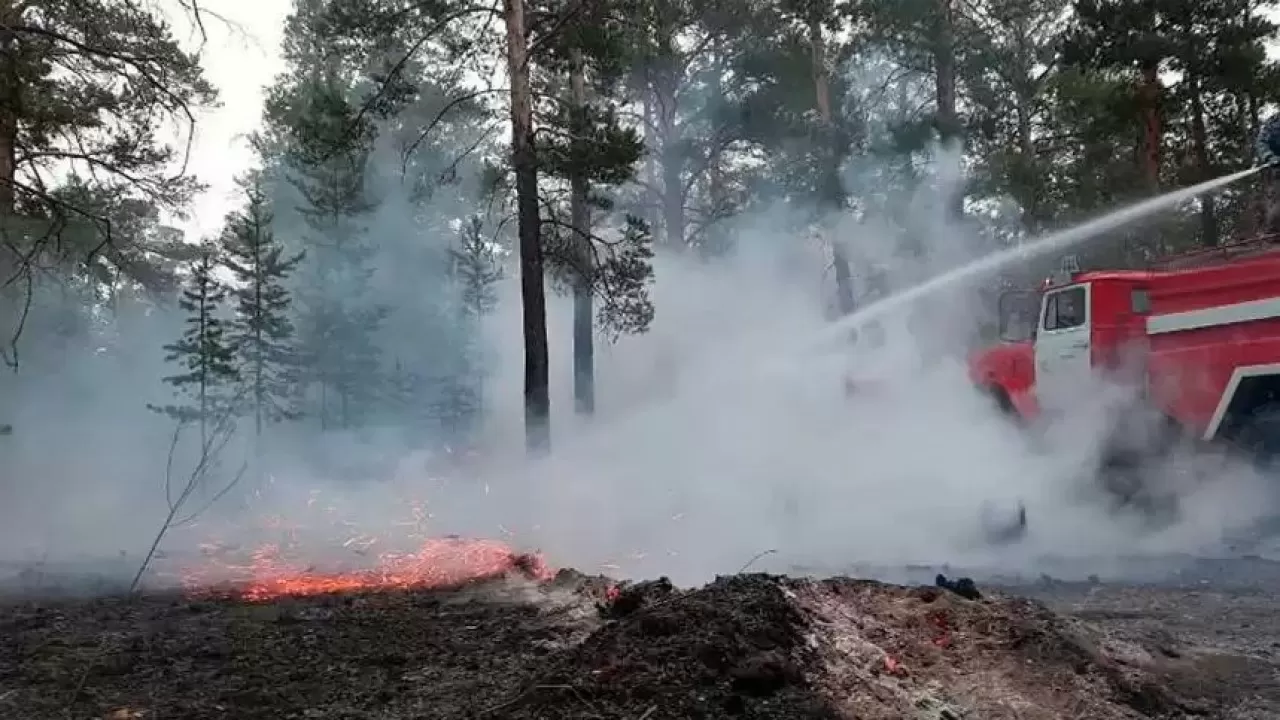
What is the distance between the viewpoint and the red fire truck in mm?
9789

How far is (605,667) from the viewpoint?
4.69 metres

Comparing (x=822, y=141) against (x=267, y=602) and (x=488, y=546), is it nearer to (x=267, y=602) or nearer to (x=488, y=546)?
(x=488, y=546)

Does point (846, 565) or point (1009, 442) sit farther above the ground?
point (1009, 442)

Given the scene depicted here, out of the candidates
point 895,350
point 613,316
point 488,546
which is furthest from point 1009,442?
point 613,316

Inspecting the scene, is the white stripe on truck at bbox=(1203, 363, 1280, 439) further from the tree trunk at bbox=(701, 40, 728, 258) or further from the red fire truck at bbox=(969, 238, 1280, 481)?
the tree trunk at bbox=(701, 40, 728, 258)

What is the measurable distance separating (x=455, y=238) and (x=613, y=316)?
20.3 meters

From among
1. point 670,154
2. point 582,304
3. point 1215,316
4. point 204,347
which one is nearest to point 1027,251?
point 1215,316

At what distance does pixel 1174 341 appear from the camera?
34.0 feet

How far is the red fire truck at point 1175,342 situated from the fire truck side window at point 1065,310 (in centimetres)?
1

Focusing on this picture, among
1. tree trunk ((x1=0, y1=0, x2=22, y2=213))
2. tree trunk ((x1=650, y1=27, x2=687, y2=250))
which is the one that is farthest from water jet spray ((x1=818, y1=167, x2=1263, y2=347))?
tree trunk ((x1=0, y1=0, x2=22, y2=213))

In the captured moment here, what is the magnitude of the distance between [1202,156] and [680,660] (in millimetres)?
18618

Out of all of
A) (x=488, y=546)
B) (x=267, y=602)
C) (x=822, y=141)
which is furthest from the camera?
(x=822, y=141)

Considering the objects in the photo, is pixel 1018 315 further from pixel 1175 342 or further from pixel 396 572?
pixel 396 572

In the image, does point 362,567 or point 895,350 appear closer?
point 362,567
